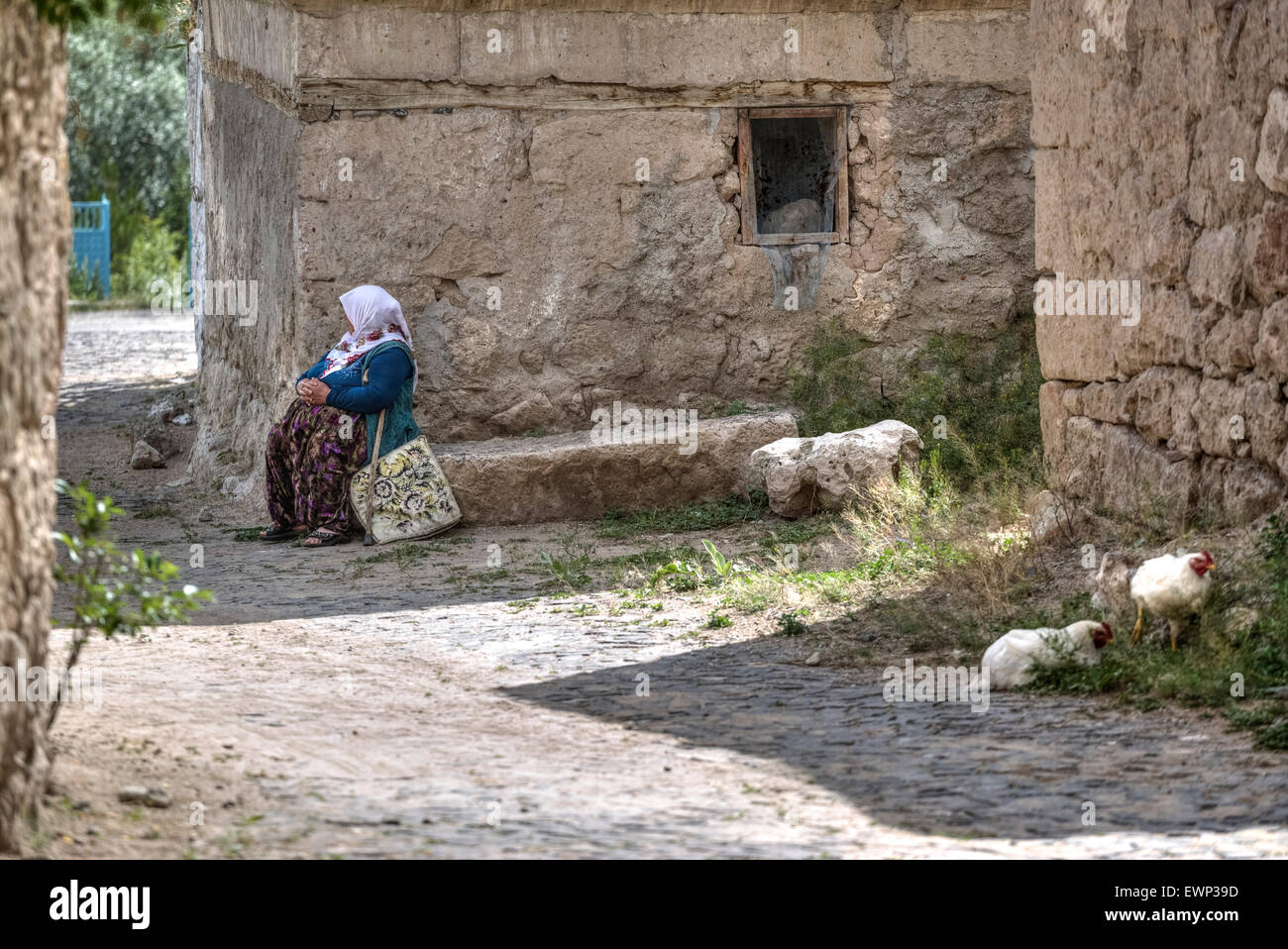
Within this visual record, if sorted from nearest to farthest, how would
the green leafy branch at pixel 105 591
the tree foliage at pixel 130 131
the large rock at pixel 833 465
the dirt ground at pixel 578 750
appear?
the dirt ground at pixel 578 750, the green leafy branch at pixel 105 591, the large rock at pixel 833 465, the tree foliage at pixel 130 131

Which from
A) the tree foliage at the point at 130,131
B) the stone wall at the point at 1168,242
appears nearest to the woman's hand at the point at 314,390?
the stone wall at the point at 1168,242

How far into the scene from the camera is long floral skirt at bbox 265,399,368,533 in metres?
8.27

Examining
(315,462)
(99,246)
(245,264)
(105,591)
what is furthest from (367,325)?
(99,246)

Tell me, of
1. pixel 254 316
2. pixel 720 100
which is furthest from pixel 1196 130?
pixel 254 316

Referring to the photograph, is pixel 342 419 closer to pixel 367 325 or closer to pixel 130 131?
pixel 367 325

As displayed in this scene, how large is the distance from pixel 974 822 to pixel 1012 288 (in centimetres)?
602

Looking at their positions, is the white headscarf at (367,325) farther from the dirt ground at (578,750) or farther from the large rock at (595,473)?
the dirt ground at (578,750)

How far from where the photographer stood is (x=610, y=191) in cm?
878

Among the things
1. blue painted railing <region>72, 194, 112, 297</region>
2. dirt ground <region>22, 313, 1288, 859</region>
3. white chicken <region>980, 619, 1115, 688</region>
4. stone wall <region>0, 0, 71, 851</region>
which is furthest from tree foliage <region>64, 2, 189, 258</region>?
stone wall <region>0, 0, 71, 851</region>

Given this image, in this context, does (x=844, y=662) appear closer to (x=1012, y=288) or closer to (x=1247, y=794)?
(x=1247, y=794)

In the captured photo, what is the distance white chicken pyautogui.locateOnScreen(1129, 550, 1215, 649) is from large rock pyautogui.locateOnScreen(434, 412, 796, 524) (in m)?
3.71

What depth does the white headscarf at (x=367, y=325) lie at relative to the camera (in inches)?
323

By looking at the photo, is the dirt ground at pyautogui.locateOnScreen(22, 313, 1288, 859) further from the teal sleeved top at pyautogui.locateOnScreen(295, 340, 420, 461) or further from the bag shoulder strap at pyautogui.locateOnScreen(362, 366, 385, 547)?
the teal sleeved top at pyautogui.locateOnScreen(295, 340, 420, 461)

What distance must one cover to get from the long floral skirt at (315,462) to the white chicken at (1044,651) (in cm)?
424
